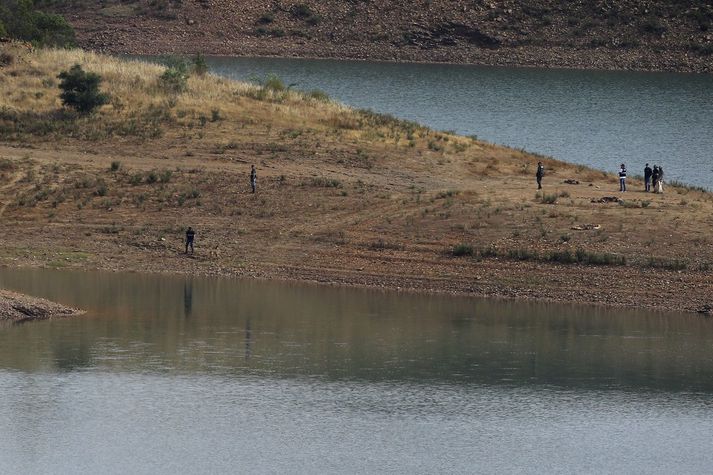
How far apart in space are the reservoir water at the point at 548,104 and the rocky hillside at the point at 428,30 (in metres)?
2.96

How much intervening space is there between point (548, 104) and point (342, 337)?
203 ft

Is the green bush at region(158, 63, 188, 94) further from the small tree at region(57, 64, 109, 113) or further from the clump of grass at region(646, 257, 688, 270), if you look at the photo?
the clump of grass at region(646, 257, 688, 270)

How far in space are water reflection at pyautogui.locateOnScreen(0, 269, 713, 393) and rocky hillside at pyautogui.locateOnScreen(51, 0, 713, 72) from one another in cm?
8307

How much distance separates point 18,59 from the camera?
247 feet

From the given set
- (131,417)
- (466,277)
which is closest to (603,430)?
(131,417)

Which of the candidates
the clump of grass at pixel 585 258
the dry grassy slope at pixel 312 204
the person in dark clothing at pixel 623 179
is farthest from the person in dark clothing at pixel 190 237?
the person in dark clothing at pixel 623 179

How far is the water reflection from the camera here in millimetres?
41031

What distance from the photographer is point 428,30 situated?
137 metres

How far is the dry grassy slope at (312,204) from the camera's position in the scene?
174ft

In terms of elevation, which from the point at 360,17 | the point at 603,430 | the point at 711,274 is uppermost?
the point at 360,17

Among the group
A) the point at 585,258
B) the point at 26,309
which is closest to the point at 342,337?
the point at 26,309

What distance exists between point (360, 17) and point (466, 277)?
89040mm

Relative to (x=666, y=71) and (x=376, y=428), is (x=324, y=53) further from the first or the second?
(x=376, y=428)

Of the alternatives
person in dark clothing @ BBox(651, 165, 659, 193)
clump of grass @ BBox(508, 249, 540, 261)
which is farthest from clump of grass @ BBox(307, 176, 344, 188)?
person in dark clothing @ BBox(651, 165, 659, 193)
